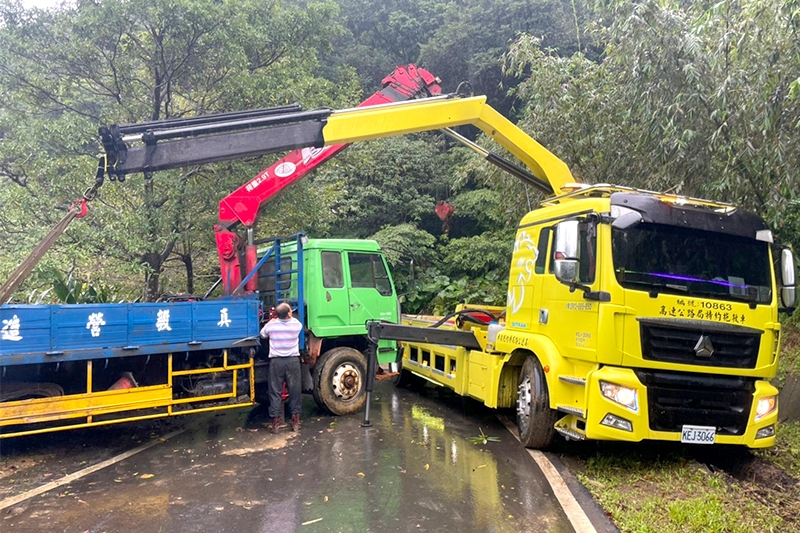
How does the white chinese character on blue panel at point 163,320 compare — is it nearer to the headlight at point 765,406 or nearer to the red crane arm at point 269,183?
the red crane arm at point 269,183

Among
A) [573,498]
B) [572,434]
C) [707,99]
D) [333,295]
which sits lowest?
[573,498]

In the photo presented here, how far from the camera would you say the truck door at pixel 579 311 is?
527cm

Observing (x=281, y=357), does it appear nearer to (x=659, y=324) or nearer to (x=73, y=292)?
(x=73, y=292)

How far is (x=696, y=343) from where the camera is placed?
5.19 m

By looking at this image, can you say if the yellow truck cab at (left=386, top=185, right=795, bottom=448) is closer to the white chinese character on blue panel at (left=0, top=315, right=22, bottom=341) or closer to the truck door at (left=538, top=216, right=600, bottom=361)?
the truck door at (left=538, top=216, right=600, bottom=361)

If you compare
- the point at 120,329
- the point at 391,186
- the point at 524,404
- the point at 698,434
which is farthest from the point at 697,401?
the point at 391,186

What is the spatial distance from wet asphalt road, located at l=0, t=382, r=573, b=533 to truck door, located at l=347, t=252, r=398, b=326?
1505 millimetres

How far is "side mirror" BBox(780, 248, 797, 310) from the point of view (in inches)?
222

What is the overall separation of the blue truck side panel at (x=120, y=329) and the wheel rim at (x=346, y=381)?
4.39 ft

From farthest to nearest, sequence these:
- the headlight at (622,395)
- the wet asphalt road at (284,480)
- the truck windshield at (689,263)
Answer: the truck windshield at (689,263), the headlight at (622,395), the wet asphalt road at (284,480)

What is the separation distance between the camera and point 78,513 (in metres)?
4.36

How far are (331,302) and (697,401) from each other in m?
4.51

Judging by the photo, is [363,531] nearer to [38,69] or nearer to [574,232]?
[574,232]

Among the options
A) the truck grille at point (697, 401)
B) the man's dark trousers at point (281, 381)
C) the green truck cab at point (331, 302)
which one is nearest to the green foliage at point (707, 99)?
the truck grille at point (697, 401)
